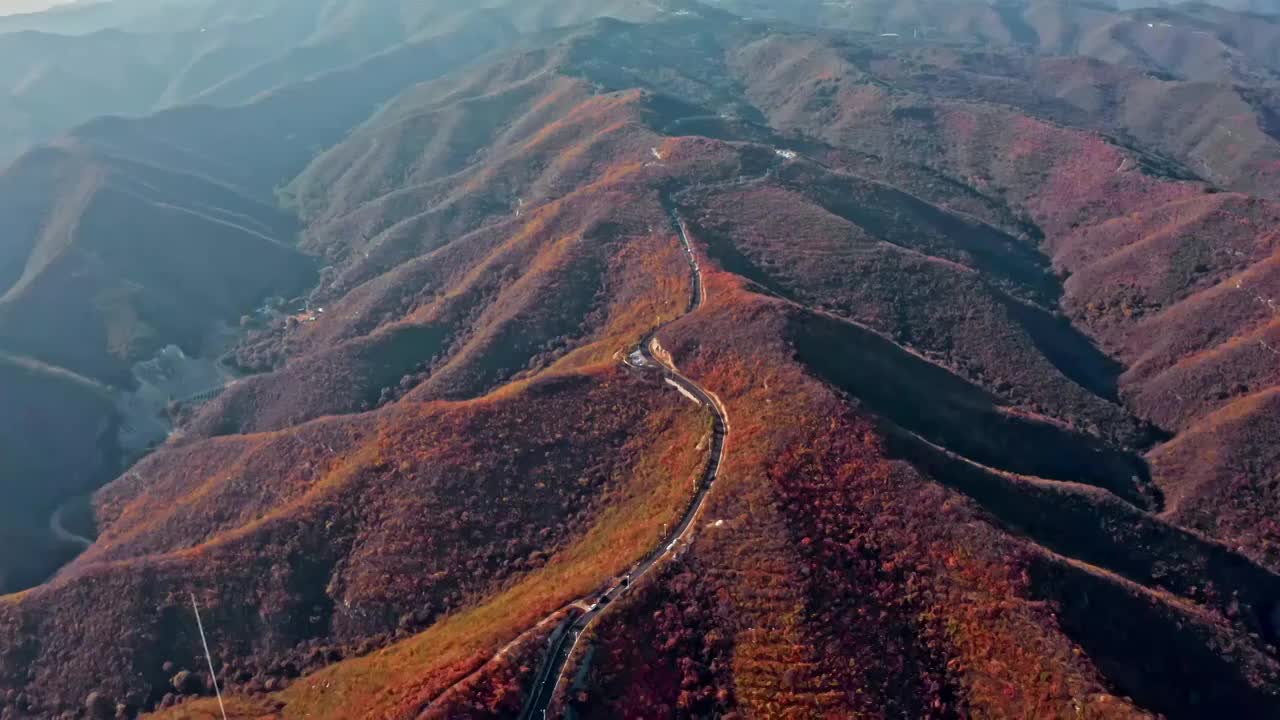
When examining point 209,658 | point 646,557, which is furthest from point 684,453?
point 209,658

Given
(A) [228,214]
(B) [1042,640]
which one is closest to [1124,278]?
(B) [1042,640]

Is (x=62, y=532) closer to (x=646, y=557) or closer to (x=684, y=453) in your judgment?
(x=684, y=453)

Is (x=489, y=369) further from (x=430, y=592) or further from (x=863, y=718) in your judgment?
(x=863, y=718)

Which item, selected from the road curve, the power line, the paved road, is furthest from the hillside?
the paved road

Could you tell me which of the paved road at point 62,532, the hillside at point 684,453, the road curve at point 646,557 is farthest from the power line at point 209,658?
the paved road at point 62,532

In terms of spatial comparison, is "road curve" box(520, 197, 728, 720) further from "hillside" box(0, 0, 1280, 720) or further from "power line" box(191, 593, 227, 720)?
"power line" box(191, 593, 227, 720)
